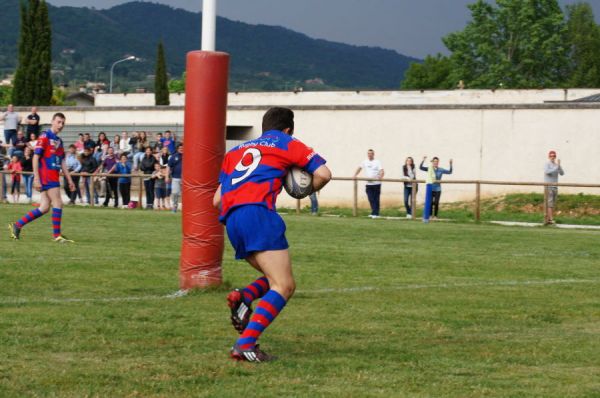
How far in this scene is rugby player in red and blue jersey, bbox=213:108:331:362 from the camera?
8195 mm

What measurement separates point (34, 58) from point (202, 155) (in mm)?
59706

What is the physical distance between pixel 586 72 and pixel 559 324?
386ft

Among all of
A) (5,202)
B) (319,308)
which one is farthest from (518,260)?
(5,202)

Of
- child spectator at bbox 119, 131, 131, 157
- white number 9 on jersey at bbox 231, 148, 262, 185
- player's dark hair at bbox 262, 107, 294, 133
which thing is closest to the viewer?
white number 9 on jersey at bbox 231, 148, 262, 185

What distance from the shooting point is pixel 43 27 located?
69812 mm

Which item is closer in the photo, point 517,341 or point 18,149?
point 517,341

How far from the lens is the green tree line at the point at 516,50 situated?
119m

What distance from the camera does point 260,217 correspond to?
27.0 ft

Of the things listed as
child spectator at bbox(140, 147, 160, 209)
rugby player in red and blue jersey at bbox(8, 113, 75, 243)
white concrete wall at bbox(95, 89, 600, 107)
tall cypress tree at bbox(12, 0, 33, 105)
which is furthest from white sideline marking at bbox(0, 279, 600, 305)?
tall cypress tree at bbox(12, 0, 33, 105)

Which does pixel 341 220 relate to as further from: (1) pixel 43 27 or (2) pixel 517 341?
(1) pixel 43 27

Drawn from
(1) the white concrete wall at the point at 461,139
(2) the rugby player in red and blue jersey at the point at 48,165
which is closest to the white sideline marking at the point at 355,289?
(2) the rugby player in red and blue jersey at the point at 48,165

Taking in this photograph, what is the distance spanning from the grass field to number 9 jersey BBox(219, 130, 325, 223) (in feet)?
3.64

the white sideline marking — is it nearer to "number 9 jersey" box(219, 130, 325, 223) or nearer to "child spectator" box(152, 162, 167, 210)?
"number 9 jersey" box(219, 130, 325, 223)

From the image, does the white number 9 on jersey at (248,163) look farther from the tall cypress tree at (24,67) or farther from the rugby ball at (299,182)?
the tall cypress tree at (24,67)
